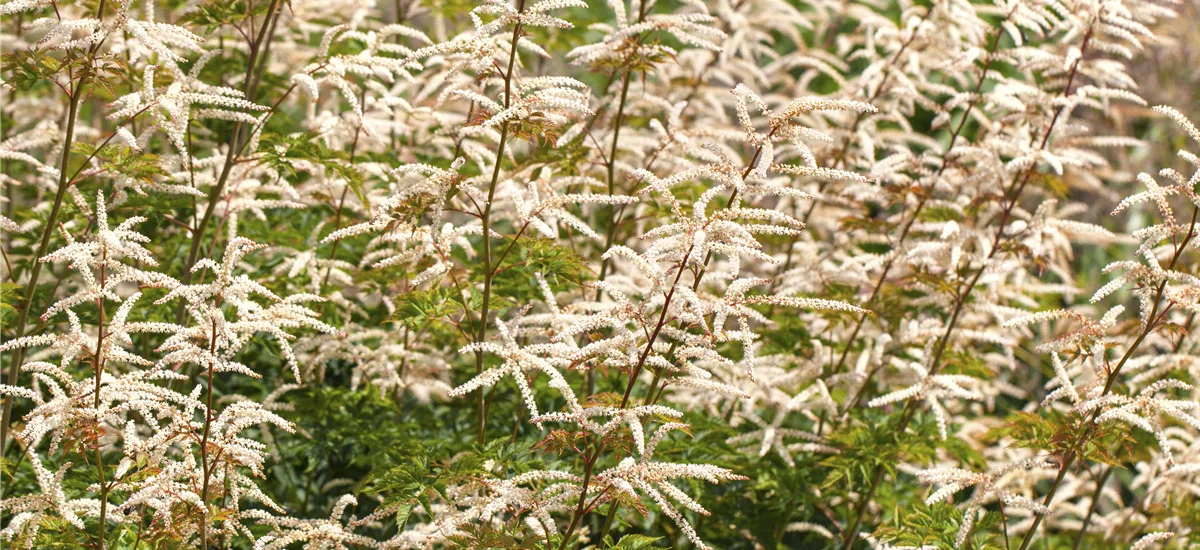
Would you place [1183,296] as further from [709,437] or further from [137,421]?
[137,421]

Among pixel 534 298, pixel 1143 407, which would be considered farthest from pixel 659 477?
pixel 1143 407

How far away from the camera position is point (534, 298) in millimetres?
4359

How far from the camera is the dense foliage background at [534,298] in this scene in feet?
10.5

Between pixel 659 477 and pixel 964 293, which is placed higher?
pixel 659 477

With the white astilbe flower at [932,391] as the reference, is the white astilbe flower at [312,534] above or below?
above

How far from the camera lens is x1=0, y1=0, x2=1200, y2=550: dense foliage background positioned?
3.21 metres

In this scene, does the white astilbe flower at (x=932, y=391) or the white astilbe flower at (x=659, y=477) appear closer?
the white astilbe flower at (x=659, y=477)

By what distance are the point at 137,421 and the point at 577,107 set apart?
7.54 ft

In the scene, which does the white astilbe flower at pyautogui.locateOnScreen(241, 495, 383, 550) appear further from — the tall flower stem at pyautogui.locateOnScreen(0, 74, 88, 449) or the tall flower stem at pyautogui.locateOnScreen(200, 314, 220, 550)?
the tall flower stem at pyautogui.locateOnScreen(0, 74, 88, 449)

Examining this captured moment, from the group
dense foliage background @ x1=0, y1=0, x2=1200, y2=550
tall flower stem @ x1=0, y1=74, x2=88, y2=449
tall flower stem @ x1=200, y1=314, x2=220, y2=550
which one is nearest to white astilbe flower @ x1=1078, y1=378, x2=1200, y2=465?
dense foliage background @ x1=0, y1=0, x2=1200, y2=550

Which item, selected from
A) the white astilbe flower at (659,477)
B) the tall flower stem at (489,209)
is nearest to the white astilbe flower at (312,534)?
the tall flower stem at (489,209)

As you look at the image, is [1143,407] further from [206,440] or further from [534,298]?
[206,440]

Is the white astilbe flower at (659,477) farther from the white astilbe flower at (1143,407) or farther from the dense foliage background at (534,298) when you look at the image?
the white astilbe flower at (1143,407)

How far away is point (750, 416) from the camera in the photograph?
4902 mm
